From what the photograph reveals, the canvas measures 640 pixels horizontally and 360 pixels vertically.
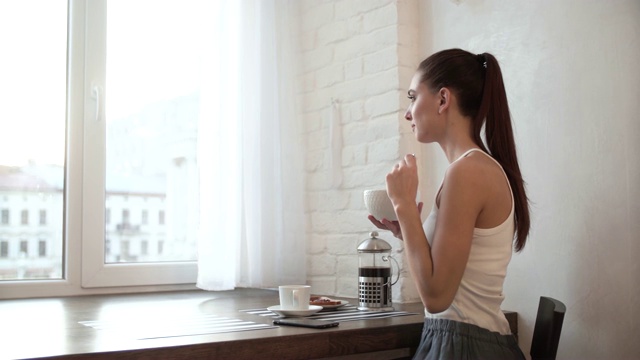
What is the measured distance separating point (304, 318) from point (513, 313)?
2.00 feet

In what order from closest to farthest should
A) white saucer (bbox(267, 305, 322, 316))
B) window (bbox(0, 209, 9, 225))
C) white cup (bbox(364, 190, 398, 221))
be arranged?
white saucer (bbox(267, 305, 322, 316))
white cup (bbox(364, 190, 398, 221))
window (bbox(0, 209, 9, 225))

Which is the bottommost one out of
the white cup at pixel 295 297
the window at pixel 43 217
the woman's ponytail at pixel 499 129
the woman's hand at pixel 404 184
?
the white cup at pixel 295 297

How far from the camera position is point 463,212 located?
1398 millimetres

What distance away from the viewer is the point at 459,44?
85.4 inches

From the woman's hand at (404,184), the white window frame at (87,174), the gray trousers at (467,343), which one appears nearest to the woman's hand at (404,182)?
the woman's hand at (404,184)

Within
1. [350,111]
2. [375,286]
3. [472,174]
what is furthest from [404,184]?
[350,111]

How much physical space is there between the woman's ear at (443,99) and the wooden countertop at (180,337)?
1.75 ft

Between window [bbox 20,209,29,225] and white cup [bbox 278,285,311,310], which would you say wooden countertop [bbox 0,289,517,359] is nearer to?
white cup [bbox 278,285,311,310]

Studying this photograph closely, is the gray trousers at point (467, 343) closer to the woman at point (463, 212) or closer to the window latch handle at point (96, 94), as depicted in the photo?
the woman at point (463, 212)

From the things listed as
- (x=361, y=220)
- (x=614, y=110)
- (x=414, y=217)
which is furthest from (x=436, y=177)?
(x=414, y=217)

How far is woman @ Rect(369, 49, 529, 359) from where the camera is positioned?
4.60ft

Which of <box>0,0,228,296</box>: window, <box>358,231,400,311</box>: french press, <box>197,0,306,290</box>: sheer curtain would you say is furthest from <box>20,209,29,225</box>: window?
<box>358,231,400,311</box>: french press

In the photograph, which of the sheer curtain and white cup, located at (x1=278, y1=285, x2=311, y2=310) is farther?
the sheer curtain

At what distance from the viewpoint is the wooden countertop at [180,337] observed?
4.25 feet
